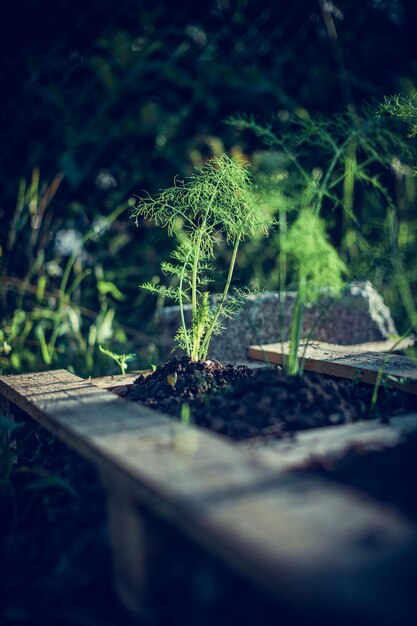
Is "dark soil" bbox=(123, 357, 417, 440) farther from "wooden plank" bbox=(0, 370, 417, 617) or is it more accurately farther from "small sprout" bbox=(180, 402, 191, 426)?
"wooden plank" bbox=(0, 370, 417, 617)

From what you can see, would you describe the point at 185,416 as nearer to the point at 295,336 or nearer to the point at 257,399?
the point at 257,399

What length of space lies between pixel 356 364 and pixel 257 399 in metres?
0.56

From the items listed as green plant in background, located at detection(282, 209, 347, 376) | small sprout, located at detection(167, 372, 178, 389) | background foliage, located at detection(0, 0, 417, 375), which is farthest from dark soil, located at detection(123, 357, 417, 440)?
background foliage, located at detection(0, 0, 417, 375)

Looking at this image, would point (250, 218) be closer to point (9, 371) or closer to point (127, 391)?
point (127, 391)

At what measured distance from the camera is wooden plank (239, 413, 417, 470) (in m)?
1.22

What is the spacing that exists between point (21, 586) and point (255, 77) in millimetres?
3225

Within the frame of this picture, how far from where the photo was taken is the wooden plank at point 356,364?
1796 mm

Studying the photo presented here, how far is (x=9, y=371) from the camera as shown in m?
2.72

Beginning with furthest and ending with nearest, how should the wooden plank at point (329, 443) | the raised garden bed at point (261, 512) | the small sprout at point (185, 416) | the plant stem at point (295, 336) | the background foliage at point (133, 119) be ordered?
the background foliage at point (133, 119) → the plant stem at point (295, 336) → the small sprout at point (185, 416) → the wooden plank at point (329, 443) → the raised garden bed at point (261, 512)

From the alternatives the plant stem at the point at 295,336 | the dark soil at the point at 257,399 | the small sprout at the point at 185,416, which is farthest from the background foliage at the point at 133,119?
the small sprout at the point at 185,416

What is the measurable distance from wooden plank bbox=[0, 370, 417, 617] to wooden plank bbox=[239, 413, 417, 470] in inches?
4.6

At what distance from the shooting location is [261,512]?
2.92 feet

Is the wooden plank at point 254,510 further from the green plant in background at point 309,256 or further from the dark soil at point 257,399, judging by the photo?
the green plant in background at point 309,256

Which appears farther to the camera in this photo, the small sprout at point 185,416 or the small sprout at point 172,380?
the small sprout at point 172,380
